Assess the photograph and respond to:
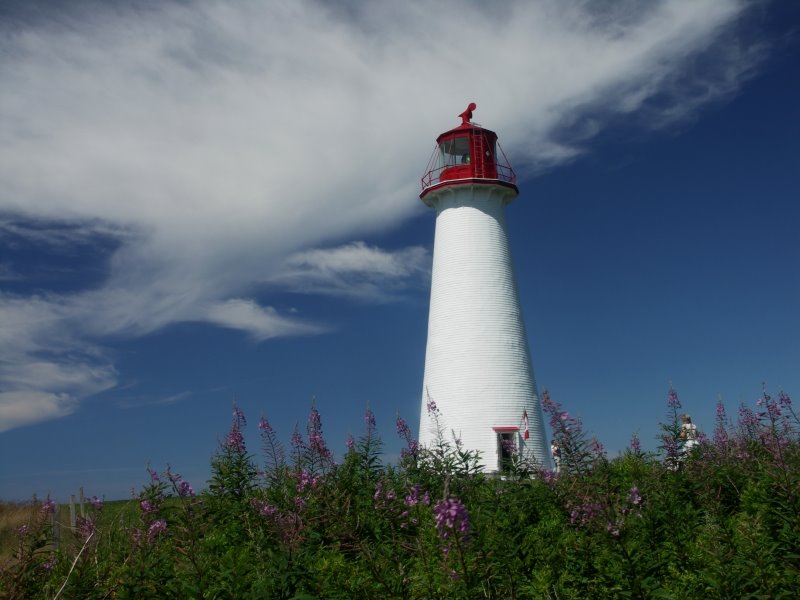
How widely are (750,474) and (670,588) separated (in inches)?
197

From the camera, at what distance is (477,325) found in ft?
84.9

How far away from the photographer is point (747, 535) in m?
7.69

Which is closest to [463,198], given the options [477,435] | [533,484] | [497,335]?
[497,335]

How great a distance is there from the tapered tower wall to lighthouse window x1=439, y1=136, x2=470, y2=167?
216cm

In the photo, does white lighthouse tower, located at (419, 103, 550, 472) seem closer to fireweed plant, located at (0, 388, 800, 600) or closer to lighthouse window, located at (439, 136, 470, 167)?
lighthouse window, located at (439, 136, 470, 167)

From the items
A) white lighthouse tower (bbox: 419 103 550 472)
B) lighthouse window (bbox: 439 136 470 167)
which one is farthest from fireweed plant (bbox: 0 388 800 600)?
lighthouse window (bbox: 439 136 470 167)

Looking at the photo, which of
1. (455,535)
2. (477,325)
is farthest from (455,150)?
(455,535)

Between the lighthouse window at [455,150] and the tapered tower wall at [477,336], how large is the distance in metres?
2.16

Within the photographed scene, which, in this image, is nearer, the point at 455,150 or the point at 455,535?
the point at 455,535

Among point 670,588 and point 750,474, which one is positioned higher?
point 750,474

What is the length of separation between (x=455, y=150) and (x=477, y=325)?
27.8 ft

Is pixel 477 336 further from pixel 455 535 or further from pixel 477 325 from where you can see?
pixel 455 535

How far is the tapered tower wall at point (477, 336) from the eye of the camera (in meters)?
25.0

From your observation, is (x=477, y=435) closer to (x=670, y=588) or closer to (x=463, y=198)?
(x=463, y=198)
